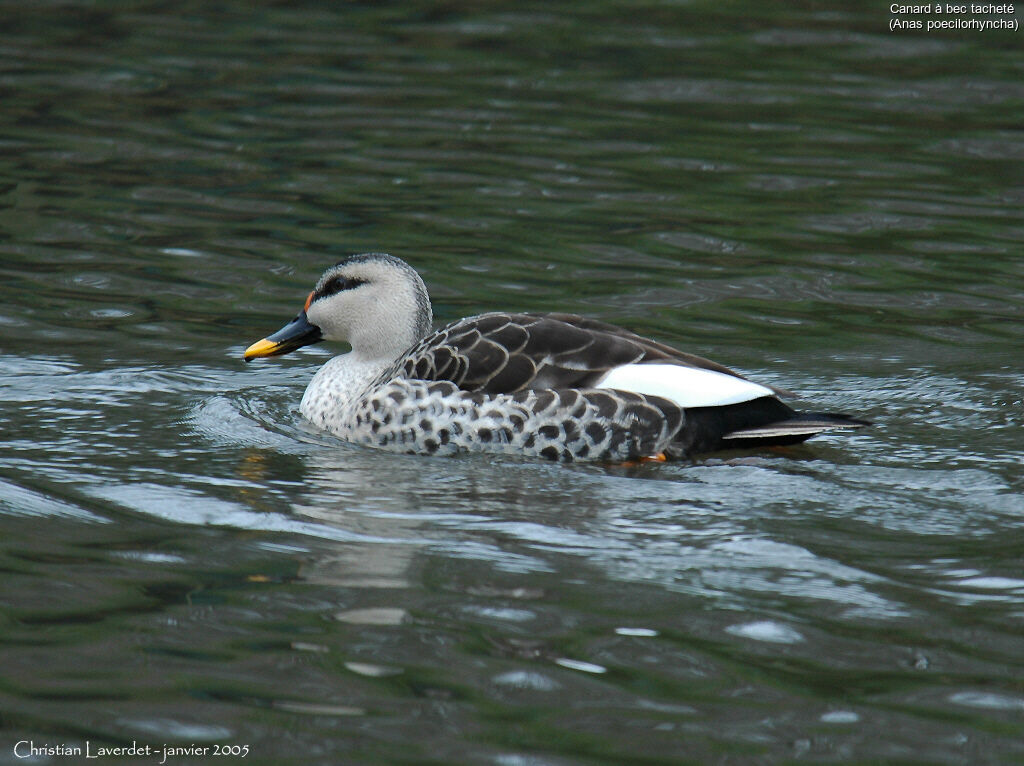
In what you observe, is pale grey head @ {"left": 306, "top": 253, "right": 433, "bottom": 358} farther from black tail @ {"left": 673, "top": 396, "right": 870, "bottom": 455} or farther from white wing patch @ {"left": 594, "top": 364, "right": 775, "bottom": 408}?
black tail @ {"left": 673, "top": 396, "right": 870, "bottom": 455}

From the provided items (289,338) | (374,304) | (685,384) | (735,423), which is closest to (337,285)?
(374,304)

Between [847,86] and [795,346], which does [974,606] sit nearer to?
[795,346]

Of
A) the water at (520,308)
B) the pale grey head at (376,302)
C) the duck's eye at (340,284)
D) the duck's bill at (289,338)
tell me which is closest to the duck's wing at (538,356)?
the water at (520,308)

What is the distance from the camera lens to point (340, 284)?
27.6ft

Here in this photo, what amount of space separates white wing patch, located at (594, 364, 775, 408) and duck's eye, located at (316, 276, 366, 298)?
1.61 meters

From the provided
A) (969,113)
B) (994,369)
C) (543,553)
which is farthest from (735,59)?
(543,553)

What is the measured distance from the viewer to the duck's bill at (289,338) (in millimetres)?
8469

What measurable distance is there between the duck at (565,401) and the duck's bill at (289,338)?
802 millimetres

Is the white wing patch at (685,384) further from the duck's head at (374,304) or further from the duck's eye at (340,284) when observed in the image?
the duck's eye at (340,284)

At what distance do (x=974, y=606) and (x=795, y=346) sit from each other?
4.21 metres

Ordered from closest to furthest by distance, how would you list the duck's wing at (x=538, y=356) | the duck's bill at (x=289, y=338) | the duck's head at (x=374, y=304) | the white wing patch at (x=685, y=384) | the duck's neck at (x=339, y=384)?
1. the white wing patch at (x=685, y=384)
2. the duck's wing at (x=538, y=356)
3. the duck's neck at (x=339, y=384)
4. the duck's head at (x=374, y=304)
5. the duck's bill at (x=289, y=338)

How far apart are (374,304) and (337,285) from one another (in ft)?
0.72

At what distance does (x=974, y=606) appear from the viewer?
18.3ft

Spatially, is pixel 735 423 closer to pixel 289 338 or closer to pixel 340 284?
pixel 340 284
